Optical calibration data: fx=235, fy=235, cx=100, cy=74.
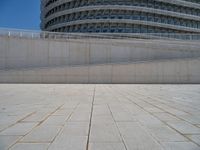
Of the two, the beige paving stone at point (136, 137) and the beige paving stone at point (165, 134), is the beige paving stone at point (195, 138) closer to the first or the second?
the beige paving stone at point (165, 134)

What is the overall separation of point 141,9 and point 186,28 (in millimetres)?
12826

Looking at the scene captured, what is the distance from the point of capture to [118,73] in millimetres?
26906

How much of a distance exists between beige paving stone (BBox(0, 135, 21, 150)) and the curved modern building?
154ft

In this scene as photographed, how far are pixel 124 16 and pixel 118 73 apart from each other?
27900mm

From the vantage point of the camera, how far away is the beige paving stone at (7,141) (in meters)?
4.00

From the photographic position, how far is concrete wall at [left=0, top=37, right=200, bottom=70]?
27.3 meters

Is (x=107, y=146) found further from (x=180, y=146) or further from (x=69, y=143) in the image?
(x=180, y=146)

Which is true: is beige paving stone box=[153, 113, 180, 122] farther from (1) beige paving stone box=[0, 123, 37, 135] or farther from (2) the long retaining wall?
(2) the long retaining wall

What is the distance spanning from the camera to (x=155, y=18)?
54344 mm

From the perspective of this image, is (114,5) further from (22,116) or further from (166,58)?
(22,116)

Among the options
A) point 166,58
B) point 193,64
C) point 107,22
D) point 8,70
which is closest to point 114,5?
point 107,22

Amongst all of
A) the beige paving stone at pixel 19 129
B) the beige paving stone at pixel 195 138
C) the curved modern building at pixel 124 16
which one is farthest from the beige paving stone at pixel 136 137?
the curved modern building at pixel 124 16

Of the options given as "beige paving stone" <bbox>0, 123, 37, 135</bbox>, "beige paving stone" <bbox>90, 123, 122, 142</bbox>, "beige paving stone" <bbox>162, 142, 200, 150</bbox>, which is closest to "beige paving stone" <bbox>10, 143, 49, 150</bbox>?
"beige paving stone" <bbox>0, 123, 37, 135</bbox>

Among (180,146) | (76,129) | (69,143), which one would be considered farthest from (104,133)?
(180,146)
